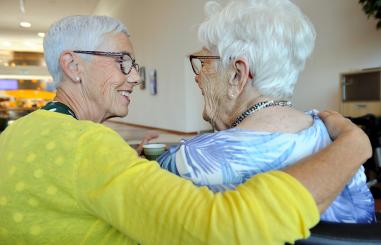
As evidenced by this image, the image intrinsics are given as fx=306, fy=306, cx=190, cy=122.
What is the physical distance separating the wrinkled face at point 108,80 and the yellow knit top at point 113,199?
0.39 metres

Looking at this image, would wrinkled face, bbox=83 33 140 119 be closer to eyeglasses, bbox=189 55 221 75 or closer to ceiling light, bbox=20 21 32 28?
eyeglasses, bbox=189 55 221 75

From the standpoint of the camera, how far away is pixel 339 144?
A: 636mm

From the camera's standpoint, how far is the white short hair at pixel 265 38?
32.0 inches

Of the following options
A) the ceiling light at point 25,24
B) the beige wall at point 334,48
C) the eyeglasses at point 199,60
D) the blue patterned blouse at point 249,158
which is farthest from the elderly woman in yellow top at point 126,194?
the ceiling light at point 25,24

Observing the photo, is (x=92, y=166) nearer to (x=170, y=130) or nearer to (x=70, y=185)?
(x=70, y=185)

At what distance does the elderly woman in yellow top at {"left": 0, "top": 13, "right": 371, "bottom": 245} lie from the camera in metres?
0.49

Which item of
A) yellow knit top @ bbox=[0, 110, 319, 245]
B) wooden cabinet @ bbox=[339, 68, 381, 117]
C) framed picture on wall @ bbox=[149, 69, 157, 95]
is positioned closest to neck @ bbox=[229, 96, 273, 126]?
yellow knit top @ bbox=[0, 110, 319, 245]

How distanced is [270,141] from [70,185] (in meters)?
0.45

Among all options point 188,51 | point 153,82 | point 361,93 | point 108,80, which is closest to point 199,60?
point 108,80

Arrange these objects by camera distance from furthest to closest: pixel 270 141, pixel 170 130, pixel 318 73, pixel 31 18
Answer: pixel 31 18
pixel 170 130
pixel 318 73
pixel 270 141

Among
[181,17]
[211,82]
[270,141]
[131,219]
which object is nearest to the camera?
[131,219]

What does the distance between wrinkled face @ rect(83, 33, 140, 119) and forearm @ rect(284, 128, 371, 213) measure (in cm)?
78

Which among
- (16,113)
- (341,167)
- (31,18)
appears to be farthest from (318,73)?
(31,18)

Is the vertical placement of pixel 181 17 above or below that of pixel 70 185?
above
